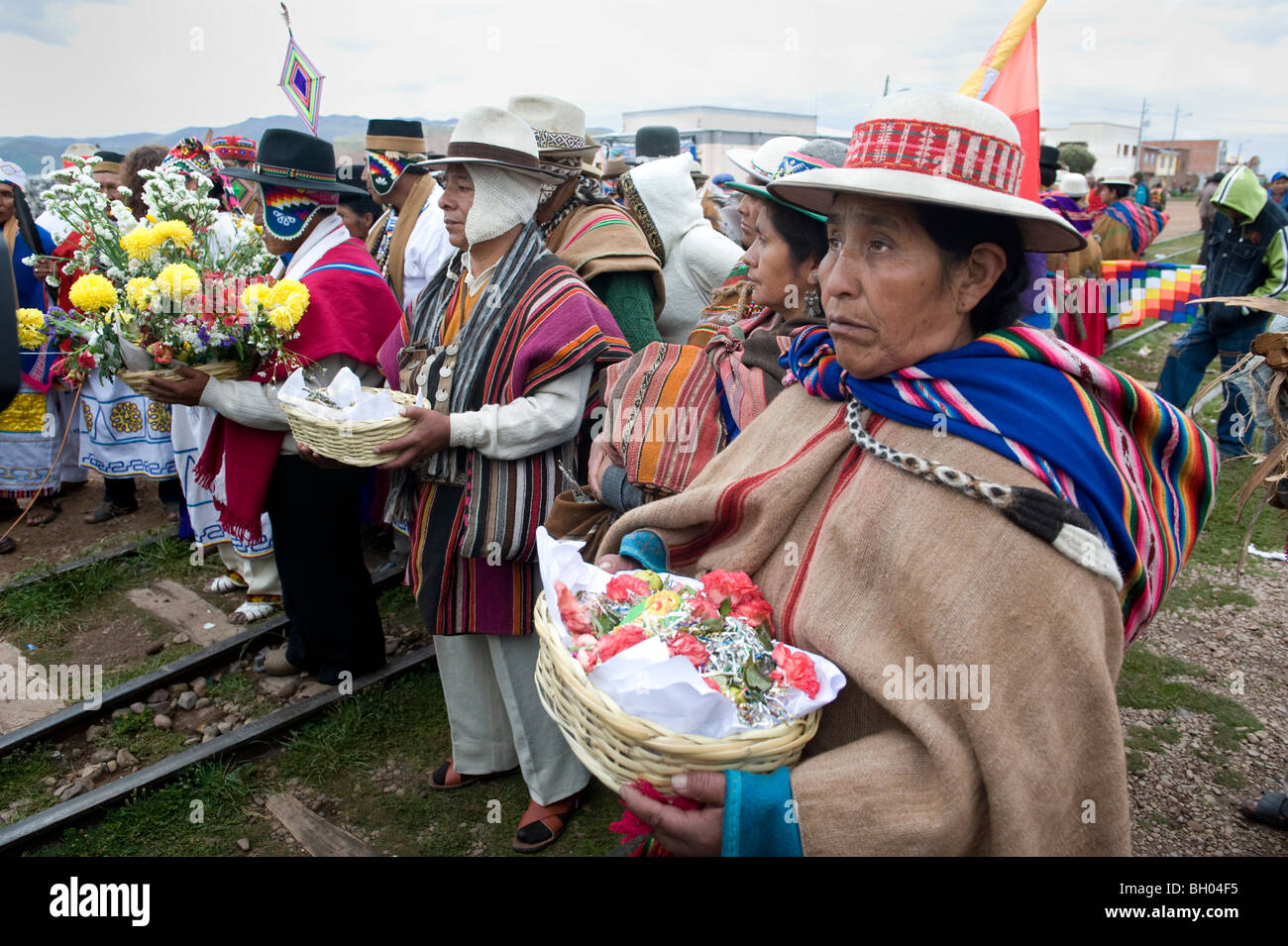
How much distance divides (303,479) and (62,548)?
3.72m

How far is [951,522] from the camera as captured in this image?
157cm

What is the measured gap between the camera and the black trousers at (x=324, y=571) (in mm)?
3986

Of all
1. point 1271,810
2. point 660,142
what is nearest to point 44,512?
point 660,142

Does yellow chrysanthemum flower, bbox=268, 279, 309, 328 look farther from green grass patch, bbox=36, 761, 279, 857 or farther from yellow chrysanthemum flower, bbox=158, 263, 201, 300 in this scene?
green grass patch, bbox=36, 761, 279, 857

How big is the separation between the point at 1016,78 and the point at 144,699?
4.84m

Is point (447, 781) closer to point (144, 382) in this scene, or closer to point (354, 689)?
point (354, 689)

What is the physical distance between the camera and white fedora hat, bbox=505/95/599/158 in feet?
12.9

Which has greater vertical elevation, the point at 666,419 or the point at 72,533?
the point at 666,419

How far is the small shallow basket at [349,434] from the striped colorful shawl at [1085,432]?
167 centimetres

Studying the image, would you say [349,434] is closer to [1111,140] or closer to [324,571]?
[324,571]

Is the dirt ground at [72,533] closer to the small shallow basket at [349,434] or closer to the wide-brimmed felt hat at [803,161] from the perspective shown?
the small shallow basket at [349,434]

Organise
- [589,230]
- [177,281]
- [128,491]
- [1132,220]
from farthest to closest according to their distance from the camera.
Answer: [1132,220]
[128,491]
[589,230]
[177,281]

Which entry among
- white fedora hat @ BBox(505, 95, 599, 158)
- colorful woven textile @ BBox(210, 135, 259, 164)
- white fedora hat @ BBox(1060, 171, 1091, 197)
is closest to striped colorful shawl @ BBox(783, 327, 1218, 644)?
white fedora hat @ BBox(505, 95, 599, 158)

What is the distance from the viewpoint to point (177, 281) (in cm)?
330
